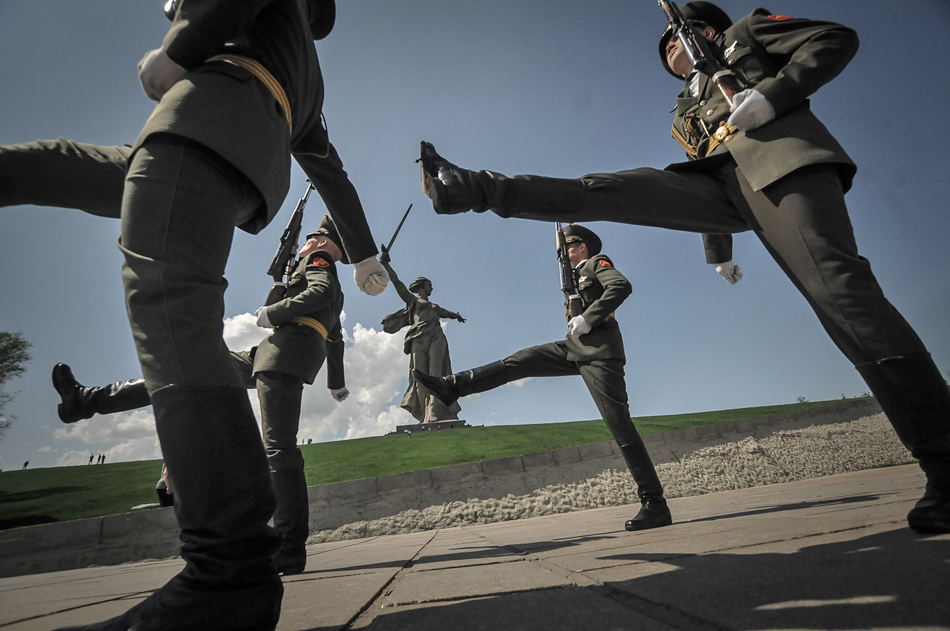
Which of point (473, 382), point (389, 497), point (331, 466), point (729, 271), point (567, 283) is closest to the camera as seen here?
point (729, 271)

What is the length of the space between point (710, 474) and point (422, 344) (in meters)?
9.15

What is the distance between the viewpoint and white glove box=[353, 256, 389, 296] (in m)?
2.40

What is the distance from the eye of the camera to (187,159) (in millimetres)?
985

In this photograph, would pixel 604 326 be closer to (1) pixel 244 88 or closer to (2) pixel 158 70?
(1) pixel 244 88

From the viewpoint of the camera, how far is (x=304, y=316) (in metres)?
3.22

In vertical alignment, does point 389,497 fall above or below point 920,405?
below

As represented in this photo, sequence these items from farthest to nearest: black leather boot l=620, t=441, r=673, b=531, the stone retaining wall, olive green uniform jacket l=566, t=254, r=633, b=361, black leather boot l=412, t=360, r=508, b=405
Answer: the stone retaining wall → black leather boot l=412, t=360, r=508, b=405 → olive green uniform jacket l=566, t=254, r=633, b=361 → black leather boot l=620, t=441, r=673, b=531

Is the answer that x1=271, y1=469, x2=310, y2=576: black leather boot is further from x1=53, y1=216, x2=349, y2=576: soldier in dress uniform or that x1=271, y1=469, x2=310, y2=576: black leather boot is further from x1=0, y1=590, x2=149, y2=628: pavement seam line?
x1=0, y1=590, x2=149, y2=628: pavement seam line

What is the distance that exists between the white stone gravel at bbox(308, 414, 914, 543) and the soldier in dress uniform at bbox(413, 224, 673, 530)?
3.59 meters

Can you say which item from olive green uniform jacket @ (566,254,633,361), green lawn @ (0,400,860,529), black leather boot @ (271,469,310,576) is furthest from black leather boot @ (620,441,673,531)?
green lawn @ (0,400,860,529)

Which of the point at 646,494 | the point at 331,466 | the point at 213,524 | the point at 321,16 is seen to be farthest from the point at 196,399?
the point at 331,466

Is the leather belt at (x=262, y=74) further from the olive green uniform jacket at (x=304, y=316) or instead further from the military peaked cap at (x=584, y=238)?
the military peaked cap at (x=584, y=238)

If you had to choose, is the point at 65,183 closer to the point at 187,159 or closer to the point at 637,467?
the point at 187,159

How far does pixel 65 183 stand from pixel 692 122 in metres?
2.44
